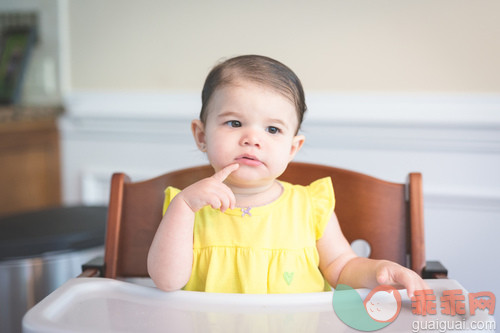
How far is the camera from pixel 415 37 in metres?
1.33

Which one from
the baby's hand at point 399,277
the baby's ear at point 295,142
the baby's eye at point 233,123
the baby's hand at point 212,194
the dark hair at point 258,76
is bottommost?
the baby's hand at point 399,277

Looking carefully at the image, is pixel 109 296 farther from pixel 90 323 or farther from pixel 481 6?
pixel 481 6

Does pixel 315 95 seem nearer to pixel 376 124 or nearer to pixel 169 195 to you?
pixel 376 124

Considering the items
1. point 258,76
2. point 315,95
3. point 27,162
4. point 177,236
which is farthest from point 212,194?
point 27,162

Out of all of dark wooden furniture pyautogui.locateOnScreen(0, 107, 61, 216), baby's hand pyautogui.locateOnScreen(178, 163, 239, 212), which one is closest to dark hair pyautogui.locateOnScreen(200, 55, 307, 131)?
baby's hand pyautogui.locateOnScreen(178, 163, 239, 212)

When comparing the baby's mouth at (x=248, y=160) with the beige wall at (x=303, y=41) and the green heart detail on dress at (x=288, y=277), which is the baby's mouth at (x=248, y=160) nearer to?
the green heart detail on dress at (x=288, y=277)

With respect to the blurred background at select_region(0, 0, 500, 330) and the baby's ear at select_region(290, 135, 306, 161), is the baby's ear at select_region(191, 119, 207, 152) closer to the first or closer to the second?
the baby's ear at select_region(290, 135, 306, 161)

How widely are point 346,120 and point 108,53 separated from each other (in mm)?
722

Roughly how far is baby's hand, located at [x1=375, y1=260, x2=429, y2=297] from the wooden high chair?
0.58ft

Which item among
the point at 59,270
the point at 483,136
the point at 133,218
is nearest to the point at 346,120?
the point at 483,136

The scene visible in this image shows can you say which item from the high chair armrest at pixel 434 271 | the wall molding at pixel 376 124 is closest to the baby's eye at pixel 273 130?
the high chair armrest at pixel 434 271

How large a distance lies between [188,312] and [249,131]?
0.24 meters

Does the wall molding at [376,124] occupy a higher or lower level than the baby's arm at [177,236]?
higher

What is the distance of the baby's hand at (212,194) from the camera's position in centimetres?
68
